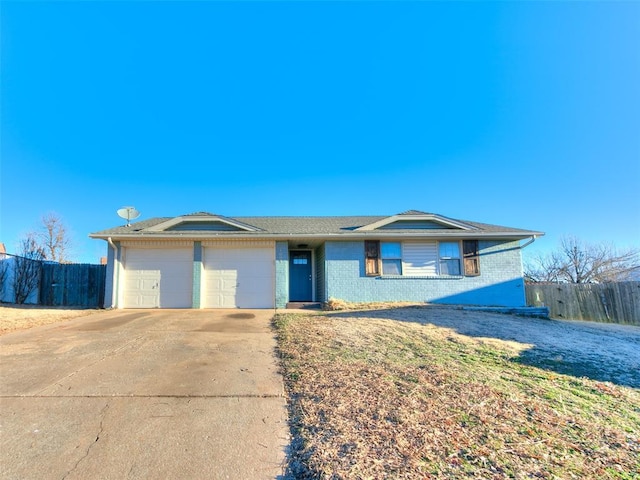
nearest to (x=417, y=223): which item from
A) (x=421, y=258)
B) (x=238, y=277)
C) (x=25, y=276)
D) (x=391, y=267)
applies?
(x=421, y=258)

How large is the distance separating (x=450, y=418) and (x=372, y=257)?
8741 mm

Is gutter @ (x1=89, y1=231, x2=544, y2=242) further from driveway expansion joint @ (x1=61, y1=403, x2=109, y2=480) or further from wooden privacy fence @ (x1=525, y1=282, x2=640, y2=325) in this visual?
driveway expansion joint @ (x1=61, y1=403, x2=109, y2=480)

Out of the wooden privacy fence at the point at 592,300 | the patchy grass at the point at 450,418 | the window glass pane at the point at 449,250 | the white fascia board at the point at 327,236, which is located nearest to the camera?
the patchy grass at the point at 450,418

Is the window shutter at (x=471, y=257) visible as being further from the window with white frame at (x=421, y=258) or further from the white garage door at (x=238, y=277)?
the white garage door at (x=238, y=277)

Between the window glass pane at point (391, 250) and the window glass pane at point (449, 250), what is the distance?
160cm

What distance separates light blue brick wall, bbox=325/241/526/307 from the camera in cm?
1115

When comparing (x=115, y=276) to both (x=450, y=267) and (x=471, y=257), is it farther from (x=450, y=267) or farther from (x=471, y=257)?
(x=471, y=257)

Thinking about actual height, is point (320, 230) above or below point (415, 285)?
above

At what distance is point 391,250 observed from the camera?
11547 millimetres

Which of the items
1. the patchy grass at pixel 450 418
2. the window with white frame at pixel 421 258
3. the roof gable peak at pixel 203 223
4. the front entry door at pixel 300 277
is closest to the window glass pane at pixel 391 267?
the window with white frame at pixel 421 258

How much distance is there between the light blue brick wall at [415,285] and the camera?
36.6 feet

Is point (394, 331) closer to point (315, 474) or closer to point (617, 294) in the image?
point (315, 474)

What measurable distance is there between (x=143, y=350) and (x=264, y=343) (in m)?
1.99

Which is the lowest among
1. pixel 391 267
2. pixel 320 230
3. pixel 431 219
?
pixel 391 267
